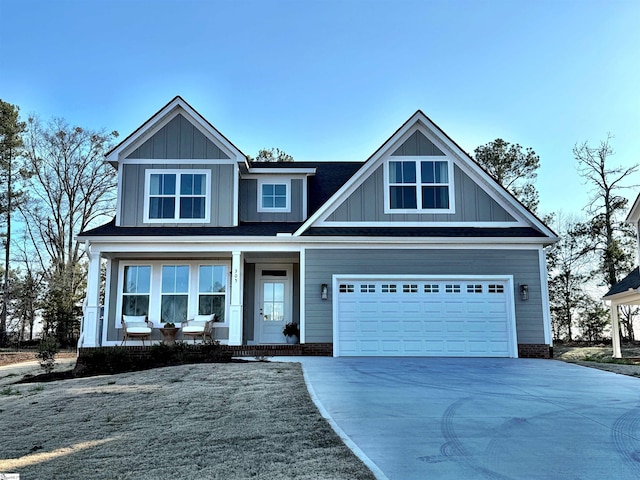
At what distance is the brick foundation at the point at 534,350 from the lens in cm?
1432

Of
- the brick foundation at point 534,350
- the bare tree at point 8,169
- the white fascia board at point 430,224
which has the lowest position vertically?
the brick foundation at point 534,350

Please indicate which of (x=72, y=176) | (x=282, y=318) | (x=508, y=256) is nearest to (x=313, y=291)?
(x=282, y=318)

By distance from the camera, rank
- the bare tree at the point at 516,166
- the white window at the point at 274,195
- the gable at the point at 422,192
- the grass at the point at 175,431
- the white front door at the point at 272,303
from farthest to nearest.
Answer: the bare tree at the point at 516,166 < the white window at the point at 274,195 < the white front door at the point at 272,303 < the gable at the point at 422,192 < the grass at the point at 175,431

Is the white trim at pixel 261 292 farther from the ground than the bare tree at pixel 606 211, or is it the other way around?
the bare tree at pixel 606 211

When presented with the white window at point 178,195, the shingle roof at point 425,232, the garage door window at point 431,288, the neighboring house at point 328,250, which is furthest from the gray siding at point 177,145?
the garage door window at point 431,288

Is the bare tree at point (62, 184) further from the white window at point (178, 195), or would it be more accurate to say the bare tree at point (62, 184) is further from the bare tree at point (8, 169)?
the white window at point (178, 195)

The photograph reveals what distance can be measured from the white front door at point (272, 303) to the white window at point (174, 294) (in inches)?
83.1

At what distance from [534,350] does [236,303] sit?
25.7ft

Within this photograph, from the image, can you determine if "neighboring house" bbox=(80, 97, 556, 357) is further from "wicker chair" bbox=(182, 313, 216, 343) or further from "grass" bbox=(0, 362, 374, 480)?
"grass" bbox=(0, 362, 374, 480)

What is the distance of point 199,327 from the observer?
15.0 meters

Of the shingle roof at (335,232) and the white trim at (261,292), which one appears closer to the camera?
the shingle roof at (335,232)

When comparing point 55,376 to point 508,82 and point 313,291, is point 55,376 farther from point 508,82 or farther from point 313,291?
point 508,82

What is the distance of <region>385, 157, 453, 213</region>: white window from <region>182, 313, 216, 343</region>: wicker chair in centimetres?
590

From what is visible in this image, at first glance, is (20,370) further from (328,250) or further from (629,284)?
(629,284)
